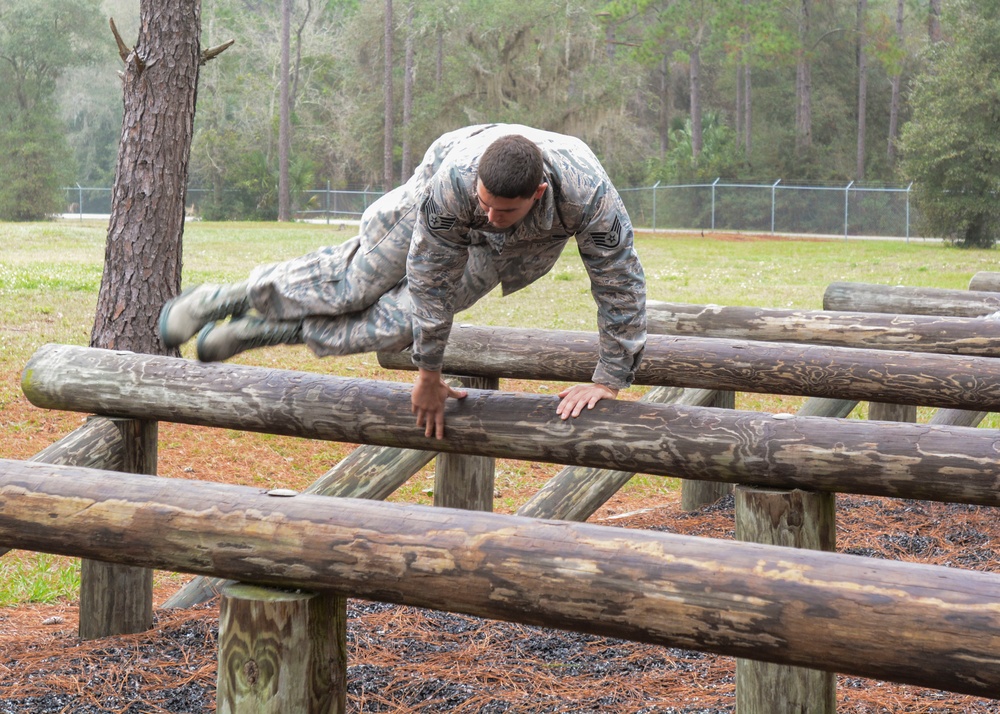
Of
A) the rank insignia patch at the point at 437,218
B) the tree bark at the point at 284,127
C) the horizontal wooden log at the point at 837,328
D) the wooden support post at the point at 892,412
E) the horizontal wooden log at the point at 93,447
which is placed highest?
the tree bark at the point at 284,127

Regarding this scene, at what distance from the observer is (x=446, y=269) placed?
338 cm

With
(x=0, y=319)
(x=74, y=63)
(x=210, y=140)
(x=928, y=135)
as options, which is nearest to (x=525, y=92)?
(x=928, y=135)

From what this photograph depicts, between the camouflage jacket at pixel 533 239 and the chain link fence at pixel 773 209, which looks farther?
the chain link fence at pixel 773 209

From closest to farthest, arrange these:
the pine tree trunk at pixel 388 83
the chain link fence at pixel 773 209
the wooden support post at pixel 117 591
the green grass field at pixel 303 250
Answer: the wooden support post at pixel 117 591 → the green grass field at pixel 303 250 → the chain link fence at pixel 773 209 → the pine tree trunk at pixel 388 83

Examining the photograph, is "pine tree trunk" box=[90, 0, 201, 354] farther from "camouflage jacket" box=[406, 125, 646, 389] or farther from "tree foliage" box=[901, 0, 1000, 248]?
"tree foliage" box=[901, 0, 1000, 248]

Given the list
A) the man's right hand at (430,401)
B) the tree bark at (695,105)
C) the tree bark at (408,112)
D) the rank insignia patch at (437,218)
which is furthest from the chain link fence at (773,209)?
the rank insignia patch at (437,218)

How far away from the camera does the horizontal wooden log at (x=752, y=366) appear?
177 inches

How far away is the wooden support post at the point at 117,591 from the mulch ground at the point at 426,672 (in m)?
0.08

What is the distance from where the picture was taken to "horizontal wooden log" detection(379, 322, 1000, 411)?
4488mm

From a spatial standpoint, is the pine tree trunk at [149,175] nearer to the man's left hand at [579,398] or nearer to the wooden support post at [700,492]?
the wooden support post at [700,492]

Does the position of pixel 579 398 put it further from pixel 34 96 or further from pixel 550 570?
pixel 34 96

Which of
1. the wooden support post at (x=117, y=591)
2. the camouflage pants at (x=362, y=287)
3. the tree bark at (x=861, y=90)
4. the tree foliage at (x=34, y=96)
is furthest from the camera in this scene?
the tree bark at (x=861, y=90)

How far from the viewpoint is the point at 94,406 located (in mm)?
4184

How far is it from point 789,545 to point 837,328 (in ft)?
9.24
